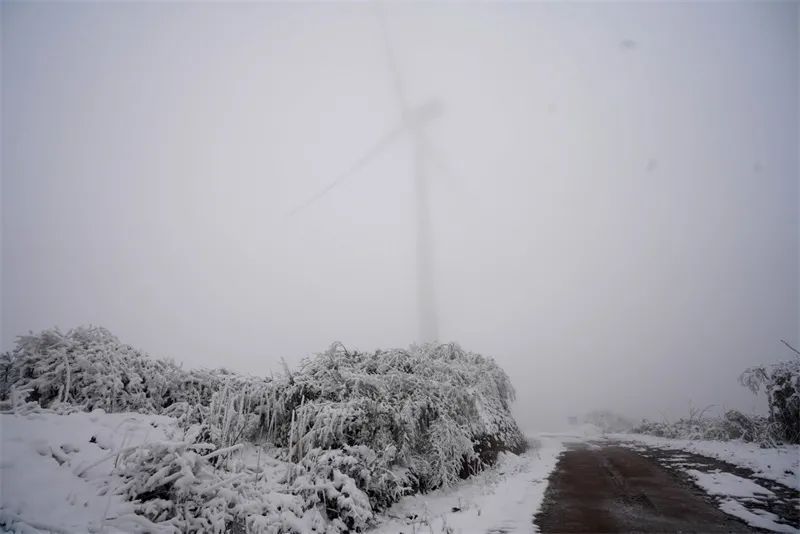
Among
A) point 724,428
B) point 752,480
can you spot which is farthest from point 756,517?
point 724,428

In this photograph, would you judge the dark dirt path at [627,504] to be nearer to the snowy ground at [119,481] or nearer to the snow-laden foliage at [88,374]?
the snowy ground at [119,481]

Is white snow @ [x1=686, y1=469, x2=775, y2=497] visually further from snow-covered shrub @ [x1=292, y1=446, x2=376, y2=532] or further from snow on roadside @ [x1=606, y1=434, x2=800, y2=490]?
snow-covered shrub @ [x1=292, y1=446, x2=376, y2=532]

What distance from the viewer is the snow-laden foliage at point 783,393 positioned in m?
13.9

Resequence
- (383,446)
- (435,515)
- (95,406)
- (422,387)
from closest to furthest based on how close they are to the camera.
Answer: (435,515) < (383,446) < (95,406) < (422,387)

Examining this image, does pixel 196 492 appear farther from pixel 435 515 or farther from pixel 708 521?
pixel 708 521

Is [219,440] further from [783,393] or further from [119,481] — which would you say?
[783,393]

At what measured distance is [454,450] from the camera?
10094mm

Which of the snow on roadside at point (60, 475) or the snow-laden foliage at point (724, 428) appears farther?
the snow-laden foliage at point (724, 428)

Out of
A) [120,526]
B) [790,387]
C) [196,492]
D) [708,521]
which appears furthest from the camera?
[790,387]

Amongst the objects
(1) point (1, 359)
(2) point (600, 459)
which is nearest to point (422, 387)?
(2) point (600, 459)

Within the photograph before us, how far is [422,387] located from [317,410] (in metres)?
3.19

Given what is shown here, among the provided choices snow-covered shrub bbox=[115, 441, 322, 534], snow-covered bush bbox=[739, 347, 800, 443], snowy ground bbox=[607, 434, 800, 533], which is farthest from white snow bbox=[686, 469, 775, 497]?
snow-covered shrub bbox=[115, 441, 322, 534]

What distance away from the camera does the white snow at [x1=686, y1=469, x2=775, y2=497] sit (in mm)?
8320

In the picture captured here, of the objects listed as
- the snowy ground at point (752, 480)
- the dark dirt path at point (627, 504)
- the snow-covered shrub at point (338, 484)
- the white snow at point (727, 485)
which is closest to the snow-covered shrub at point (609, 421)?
the snowy ground at point (752, 480)
